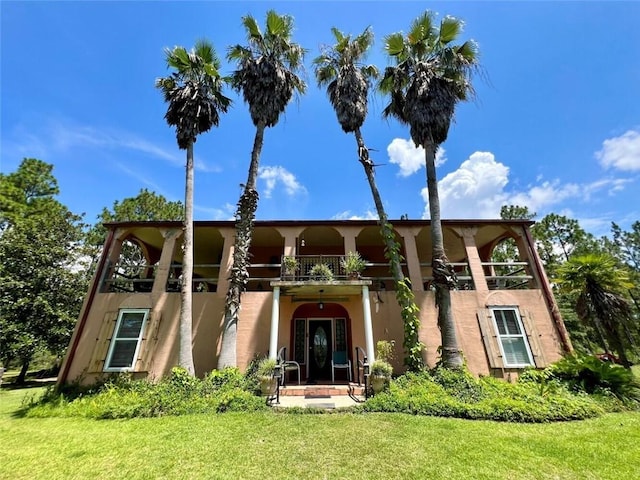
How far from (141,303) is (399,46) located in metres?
14.1

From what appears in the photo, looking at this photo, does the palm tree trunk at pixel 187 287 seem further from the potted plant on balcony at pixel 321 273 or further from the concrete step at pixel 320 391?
the potted plant on balcony at pixel 321 273

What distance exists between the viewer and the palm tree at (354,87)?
10.9 meters

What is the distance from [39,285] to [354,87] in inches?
764

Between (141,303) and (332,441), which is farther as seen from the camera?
(141,303)

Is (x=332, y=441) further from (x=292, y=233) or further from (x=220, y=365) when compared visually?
(x=292, y=233)

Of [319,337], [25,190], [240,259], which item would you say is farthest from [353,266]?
[25,190]

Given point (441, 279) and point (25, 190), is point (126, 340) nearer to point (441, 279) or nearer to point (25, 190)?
point (441, 279)

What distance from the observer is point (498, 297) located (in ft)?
35.2

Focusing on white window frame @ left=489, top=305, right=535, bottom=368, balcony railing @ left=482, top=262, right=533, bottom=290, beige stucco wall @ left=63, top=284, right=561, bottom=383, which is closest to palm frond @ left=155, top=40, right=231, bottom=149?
beige stucco wall @ left=63, top=284, right=561, bottom=383

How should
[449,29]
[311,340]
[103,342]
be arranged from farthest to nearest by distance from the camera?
[311,340] → [449,29] → [103,342]

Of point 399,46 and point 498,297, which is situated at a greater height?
point 399,46

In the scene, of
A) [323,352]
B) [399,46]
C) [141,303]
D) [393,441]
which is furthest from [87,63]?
[393,441]

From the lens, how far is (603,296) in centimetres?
947

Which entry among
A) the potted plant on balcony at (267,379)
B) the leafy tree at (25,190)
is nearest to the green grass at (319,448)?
the potted plant on balcony at (267,379)
